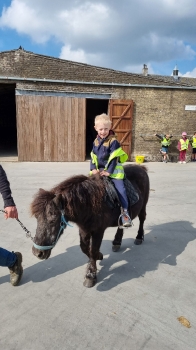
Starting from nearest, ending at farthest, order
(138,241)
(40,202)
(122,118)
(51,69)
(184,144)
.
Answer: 1. (40,202)
2. (138,241)
3. (51,69)
4. (122,118)
5. (184,144)

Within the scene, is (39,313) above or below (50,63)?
below

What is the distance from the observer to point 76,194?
7.72ft

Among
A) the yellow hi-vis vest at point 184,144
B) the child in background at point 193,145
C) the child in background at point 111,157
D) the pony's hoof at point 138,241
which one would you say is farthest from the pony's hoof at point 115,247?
the child in background at point 193,145

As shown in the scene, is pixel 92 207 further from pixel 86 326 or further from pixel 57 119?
pixel 57 119

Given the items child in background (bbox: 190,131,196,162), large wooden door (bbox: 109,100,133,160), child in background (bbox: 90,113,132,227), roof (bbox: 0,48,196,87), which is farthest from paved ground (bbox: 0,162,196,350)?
child in background (bbox: 190,131,196,162)

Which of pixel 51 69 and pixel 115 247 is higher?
pixel 51 69

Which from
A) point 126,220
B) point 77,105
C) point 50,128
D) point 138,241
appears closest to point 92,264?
point 126,220

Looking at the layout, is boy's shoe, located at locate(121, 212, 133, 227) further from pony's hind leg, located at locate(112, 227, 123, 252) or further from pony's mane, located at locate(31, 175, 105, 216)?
pony's hind leg, located at locate(112, 227, 123, 252)

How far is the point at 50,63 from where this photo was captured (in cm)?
1062

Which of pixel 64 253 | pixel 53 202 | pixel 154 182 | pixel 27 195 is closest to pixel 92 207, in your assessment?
pixel 53 202

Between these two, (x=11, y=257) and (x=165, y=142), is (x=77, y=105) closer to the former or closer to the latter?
(x=165, y=142)

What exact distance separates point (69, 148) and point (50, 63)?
3.83m

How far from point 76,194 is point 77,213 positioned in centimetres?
20

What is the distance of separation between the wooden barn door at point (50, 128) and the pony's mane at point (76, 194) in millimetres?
8893
